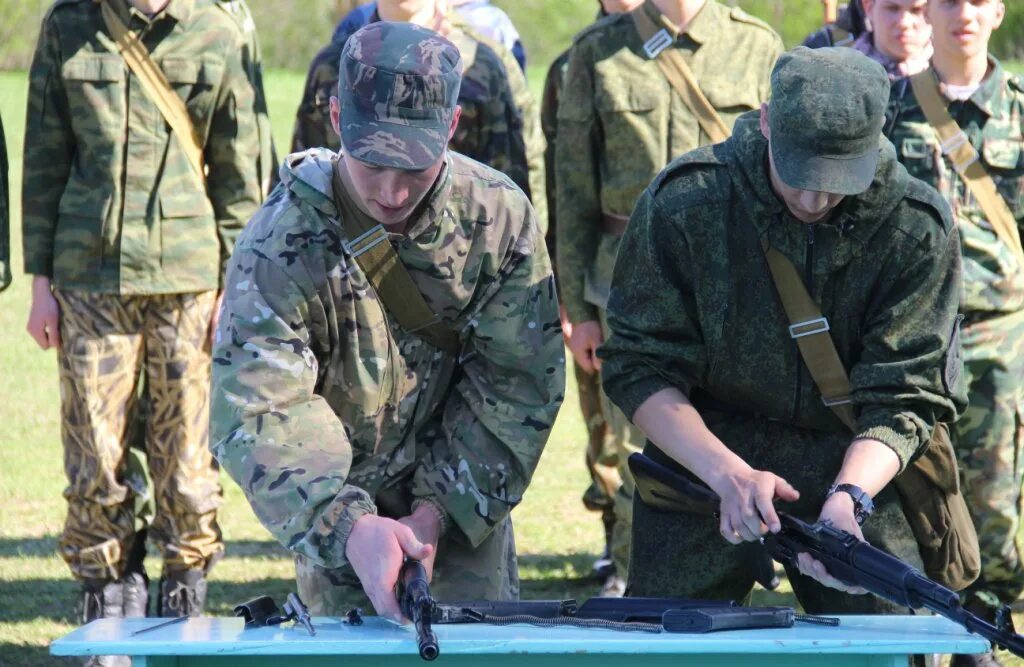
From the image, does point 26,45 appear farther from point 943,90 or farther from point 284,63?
point 943,90

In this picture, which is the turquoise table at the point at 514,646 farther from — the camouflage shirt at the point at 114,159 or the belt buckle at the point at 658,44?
the belt buckle at the point at 658,44

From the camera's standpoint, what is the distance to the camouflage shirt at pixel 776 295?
11.9 feet

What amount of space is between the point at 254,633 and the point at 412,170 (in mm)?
935

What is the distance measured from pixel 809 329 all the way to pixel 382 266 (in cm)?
100

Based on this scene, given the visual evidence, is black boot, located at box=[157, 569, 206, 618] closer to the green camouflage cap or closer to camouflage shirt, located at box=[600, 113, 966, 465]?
camouflage shirt, located at box=[600, 113, 966, 465]

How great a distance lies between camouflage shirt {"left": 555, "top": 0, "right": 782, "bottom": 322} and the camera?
561 cm

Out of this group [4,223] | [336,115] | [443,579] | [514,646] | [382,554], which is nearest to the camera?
[514,646]

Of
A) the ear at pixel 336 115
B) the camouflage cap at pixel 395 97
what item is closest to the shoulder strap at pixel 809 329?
the camouflage cap at pixel 395 97

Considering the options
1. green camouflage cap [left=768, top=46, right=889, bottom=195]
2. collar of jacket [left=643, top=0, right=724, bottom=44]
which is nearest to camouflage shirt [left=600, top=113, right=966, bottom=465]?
green camouflage cap [left=768, top=46, right=889, bottom=195]

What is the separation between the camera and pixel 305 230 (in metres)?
3.30

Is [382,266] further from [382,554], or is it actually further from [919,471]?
[919,471]

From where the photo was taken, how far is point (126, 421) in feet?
17.6

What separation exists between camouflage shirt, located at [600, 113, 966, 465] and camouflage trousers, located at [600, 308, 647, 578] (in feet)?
6.10

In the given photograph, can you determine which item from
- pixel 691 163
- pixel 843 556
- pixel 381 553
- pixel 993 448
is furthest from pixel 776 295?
pixel 993 448
